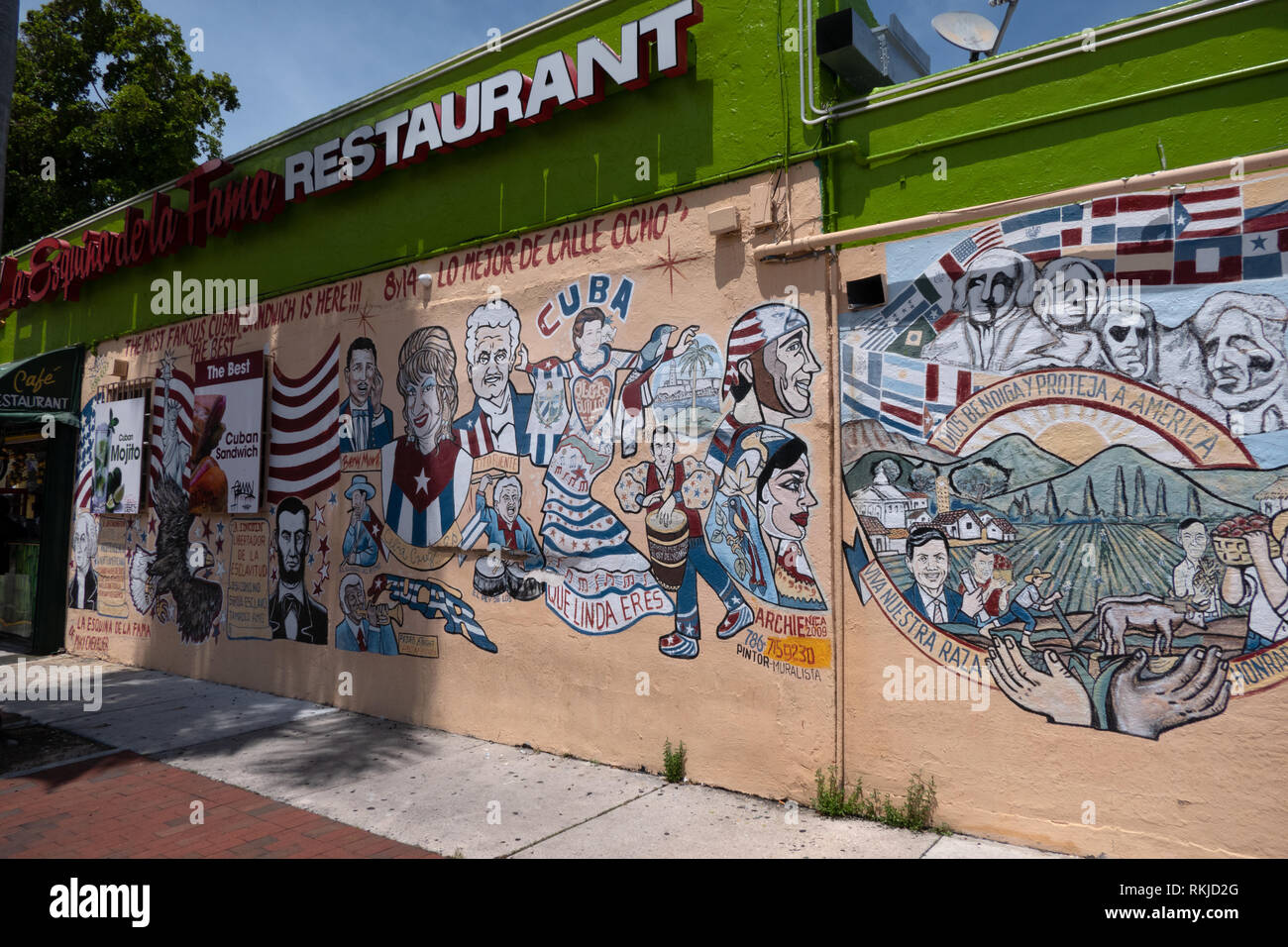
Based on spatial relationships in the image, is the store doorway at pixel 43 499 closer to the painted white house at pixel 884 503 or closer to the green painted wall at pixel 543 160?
the green painted wall at pixel 543 160

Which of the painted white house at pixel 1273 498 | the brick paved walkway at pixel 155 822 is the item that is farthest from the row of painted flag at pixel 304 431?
the painted white house at pixel 1273 498

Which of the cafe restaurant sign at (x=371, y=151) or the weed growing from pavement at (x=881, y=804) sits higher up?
the cafe restaurant sign at (x=371, y=151)

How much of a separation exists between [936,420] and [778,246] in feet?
5.16

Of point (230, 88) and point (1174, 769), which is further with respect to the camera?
point (230, 88)

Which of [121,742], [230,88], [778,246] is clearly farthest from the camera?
[230,88]

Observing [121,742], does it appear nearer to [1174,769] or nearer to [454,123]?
[454,123]

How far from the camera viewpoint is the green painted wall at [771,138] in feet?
14.8

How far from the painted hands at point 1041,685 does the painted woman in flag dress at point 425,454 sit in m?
4.53

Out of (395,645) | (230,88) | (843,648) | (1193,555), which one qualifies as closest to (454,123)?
(395,645)

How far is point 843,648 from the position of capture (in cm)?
535

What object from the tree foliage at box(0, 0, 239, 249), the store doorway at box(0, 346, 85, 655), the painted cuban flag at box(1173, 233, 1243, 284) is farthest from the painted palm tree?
the tree foliage at box(0, 0, 239, 249)

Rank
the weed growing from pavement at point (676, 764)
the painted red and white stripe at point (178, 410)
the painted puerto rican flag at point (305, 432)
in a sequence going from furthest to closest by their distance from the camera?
the painted red and white stripe at point (178, 410)
the painted puerto rican flag at point (305, 432)
the weed growing from pavement at point (676, 764)

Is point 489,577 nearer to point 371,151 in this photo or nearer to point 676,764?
point 676,764

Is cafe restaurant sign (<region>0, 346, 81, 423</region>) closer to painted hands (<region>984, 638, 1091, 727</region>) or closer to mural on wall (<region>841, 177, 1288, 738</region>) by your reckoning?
mural on wall (<region>841, 177, 1288, 738</region>)
